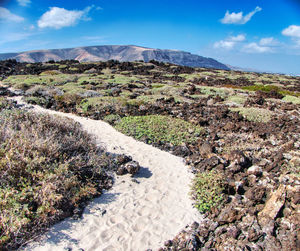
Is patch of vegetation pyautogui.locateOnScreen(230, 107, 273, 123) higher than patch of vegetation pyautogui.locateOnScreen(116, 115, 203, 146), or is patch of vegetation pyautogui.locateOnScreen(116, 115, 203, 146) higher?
patch of vegetation pyautogui.locateOnScreen(230, 107, 273, 123)

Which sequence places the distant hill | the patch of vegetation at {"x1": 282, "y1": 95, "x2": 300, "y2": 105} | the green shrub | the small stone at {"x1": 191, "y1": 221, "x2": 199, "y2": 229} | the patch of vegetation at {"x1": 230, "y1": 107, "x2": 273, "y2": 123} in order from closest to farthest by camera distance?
the small stone at {"x1": 191, "y1": 221, "x2": 199, "y2": 229} < the green shrub < the patch of vegetation at {"x1": 230, "y1": 107, "x2": 273, "y2": 123} < the patch of vegetation at {"x1": 282, "y1": 95, "x2": 300, "y2": 105} < the distant hill

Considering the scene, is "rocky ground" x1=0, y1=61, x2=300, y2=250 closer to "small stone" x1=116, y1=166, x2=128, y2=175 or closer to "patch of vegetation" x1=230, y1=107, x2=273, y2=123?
"patch of vegetation" x1=230, y1=107, x2=273, y2=123

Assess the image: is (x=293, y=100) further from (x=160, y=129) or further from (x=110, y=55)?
(x=110, y=55)

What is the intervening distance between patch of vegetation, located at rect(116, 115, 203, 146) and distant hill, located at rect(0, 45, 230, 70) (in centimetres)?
11277

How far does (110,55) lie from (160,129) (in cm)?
15046

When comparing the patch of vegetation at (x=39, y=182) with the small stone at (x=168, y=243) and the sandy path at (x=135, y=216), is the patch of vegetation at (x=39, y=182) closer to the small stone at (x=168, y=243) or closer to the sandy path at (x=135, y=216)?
the sandy path at (x=135, y=216)

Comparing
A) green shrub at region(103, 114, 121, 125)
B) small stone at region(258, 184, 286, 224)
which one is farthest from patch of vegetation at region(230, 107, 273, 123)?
small stone at region(258, 184, 286, 224)

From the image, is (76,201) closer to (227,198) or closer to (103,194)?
(103,194)

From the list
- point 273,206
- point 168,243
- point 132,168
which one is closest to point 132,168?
point 132,168

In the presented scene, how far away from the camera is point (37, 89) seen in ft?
58.7

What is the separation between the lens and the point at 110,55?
149875mm

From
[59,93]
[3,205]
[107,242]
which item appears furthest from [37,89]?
[107,242]

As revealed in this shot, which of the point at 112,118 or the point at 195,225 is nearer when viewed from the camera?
the point at 195,225

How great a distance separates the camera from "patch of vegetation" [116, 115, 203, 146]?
914cm
